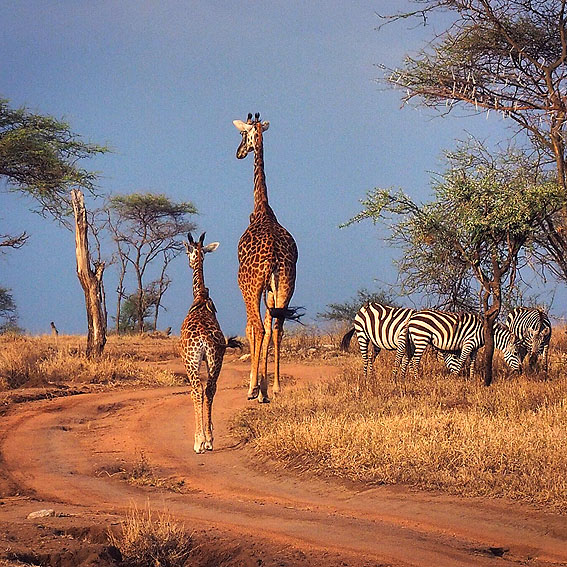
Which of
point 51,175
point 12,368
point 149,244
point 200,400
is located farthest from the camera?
point 149,244

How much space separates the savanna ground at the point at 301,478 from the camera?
229 inches

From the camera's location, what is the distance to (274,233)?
35.7ft

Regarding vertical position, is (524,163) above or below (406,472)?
above

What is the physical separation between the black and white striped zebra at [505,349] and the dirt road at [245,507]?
461cm

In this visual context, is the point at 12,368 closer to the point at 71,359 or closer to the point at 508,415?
the point at 71,359

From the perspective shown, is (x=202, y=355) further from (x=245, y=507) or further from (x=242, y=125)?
(x=242, y=125)

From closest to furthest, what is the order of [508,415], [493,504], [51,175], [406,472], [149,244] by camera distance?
[493,504]
[406,472]
[508,415]
[51,175]
[149,244]

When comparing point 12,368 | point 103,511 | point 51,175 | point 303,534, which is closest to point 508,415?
point 303,534

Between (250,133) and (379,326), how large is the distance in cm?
431

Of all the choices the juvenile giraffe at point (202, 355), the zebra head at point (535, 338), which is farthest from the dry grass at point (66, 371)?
the zebra head at point (535, 338)

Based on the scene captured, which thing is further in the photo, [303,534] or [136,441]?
[136,441]

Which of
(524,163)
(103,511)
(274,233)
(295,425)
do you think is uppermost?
(524,163)

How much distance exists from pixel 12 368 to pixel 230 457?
759 cm

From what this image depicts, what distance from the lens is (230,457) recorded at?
29.4 feet
